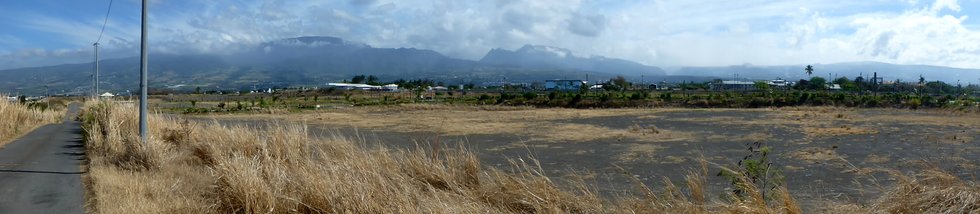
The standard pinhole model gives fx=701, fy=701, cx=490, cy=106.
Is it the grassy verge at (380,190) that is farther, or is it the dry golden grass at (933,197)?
the grassy verge at (380,190)

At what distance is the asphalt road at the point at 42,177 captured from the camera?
7.52 metres

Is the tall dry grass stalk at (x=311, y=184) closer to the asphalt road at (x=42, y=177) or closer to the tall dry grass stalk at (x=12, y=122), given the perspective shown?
the asphalt road at (x=42, y=177)

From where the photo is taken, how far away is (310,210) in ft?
19.6

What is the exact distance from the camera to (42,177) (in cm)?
978

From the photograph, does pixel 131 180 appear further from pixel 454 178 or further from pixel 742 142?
pixel 742 142

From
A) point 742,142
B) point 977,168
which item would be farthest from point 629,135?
point 977,168

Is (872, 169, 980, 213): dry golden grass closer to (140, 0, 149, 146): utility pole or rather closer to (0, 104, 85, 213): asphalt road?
(0, 104, 85, 213): asphalt road

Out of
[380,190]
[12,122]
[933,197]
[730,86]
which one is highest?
[730,86]

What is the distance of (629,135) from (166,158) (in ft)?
64.0

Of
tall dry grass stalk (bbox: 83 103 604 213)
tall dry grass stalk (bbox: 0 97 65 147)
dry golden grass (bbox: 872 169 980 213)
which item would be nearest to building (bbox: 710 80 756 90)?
tall dry grass stalk (bbox: 0 97 65 147)

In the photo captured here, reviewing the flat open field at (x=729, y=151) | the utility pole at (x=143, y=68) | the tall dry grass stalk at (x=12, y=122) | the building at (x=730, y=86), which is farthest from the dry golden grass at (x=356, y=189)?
the building at (x=730, y=86)

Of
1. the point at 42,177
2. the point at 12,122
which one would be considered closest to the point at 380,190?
the point at 42,177

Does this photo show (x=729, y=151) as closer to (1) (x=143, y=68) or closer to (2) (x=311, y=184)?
(1) (x=143, y=68)

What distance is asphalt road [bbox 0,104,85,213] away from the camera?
7.52m
